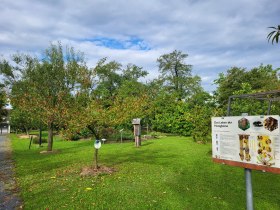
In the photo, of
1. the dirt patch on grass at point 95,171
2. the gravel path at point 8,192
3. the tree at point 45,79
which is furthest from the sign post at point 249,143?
the tree at point 45,79

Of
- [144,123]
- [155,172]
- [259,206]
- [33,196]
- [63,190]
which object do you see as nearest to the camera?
[259,206]

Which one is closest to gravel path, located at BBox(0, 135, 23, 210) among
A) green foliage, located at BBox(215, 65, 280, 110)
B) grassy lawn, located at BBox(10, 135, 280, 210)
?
grassy lawn, located at BBox(10, 135, 280, 210)

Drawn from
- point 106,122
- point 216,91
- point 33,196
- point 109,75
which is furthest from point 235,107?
point 109,75

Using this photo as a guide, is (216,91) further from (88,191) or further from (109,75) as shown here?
(88,191)

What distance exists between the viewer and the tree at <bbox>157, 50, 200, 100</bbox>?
4678cm

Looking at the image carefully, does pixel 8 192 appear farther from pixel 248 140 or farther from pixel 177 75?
pixel 177 75

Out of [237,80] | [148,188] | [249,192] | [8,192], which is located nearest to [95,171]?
[148,188]

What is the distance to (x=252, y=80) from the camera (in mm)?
38156

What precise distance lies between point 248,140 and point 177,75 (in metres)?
45.8

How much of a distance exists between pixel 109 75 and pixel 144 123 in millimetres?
20240

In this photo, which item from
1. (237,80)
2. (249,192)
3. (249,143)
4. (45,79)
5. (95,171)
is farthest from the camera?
(237,80)

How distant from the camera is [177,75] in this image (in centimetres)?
4938

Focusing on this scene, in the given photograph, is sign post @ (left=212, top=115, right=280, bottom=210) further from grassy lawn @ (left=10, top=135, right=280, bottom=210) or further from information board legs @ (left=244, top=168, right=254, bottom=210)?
grassy lawn @ (left=10, top=135, right=280, bottom=210)

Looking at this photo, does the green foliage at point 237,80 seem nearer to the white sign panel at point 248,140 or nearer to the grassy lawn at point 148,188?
the grassy lawn at point 148,188
